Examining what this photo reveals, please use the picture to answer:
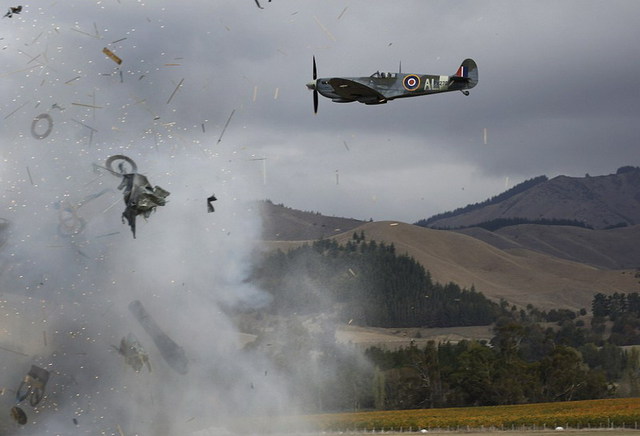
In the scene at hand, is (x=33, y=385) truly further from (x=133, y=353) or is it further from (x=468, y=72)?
(x=468, y=72)

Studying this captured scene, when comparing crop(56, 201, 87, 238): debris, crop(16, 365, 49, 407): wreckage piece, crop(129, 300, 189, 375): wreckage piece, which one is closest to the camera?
crop(16, 365, 49, 407): wreckage piece

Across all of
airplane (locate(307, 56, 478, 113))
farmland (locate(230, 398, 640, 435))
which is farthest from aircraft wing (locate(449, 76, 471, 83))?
farmland (locate(230, 398, 640, 435))

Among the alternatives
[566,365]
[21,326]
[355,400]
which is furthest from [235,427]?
[566,365]

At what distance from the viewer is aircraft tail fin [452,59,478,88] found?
60.2 metres

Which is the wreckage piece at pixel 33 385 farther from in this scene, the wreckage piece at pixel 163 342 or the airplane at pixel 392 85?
the airplane at pixel 392 85

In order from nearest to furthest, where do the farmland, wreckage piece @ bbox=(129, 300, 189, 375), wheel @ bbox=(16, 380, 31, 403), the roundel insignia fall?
the roundel insignia → wheel @ bbox=(16, 380, 31, 403) → wreckage piece @ bbox=(129, 300, 189, 375) → the farmland

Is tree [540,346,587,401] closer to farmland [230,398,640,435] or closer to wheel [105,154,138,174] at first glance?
farmland [230,398,640,435]

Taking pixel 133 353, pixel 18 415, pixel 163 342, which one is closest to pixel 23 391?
pixel 18 415

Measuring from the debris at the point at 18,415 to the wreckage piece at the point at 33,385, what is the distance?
2.02 feet

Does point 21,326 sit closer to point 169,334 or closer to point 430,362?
point 169,334

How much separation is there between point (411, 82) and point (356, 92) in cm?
406

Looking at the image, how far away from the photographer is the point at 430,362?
417ft

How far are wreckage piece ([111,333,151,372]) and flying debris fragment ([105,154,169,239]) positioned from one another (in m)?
9.16

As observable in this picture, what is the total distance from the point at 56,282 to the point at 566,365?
266 ft
